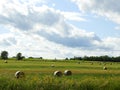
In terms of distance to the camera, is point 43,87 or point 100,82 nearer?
point 43,87

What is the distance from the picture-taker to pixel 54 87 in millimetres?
17625

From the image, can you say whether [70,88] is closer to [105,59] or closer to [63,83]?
[63,83]

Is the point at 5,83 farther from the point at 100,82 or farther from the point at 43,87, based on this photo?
the point at 100,82

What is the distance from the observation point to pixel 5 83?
1752cm

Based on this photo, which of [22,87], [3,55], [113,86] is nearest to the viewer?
[22,87]

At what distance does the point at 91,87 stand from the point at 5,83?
4.20 m

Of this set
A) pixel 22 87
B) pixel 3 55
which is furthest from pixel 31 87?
pixel 3 55

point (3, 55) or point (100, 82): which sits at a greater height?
point (3, 55)

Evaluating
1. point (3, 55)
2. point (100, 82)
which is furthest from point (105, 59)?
point (100, 82)

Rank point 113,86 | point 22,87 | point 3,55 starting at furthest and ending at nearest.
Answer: point 3,55 < point 113,86 < point 22,87

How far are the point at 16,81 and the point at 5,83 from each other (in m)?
0.58

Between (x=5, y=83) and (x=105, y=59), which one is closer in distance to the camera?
(x=5, y=83)

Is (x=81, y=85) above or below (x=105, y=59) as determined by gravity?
below

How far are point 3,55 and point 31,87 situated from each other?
156417mm
